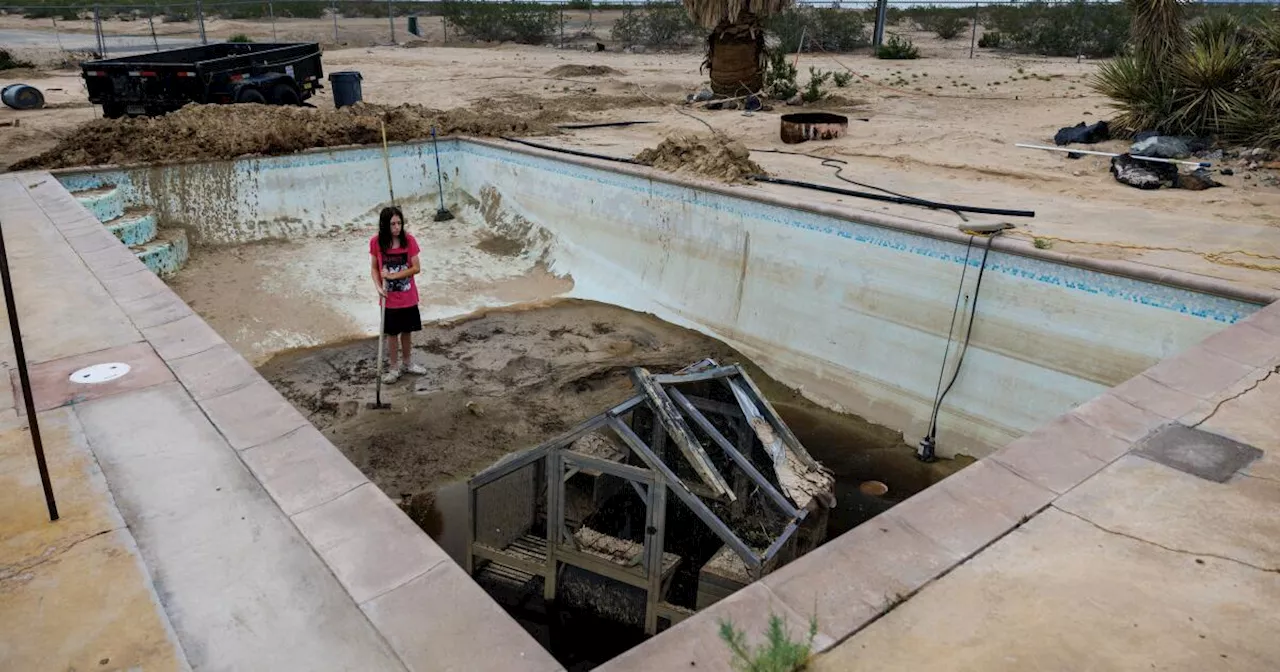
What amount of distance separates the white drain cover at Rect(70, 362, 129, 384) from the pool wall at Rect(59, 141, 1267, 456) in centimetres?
625

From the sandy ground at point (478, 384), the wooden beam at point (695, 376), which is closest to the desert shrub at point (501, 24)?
the sandy ground at point (478, 384)

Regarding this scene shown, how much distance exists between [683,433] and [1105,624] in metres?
3.18

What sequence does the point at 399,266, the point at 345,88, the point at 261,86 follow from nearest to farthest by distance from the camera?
the point at 399,266
the point at 261,86
the point at 345,88

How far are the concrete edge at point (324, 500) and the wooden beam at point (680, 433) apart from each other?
97.3 inches

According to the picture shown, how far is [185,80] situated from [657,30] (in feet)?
70.0

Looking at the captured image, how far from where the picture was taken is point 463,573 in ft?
9.71

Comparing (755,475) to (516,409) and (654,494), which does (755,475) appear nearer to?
(654,494)

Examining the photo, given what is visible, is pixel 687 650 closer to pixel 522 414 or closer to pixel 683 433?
pixel 683 433

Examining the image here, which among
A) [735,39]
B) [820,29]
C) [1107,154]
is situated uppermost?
[820,29]

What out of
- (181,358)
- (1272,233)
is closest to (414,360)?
(181,358)

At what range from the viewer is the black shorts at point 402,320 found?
24.9 feet

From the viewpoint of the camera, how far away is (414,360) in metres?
8.87

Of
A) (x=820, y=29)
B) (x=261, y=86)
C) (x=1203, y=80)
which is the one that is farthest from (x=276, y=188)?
(x=820, y=29)

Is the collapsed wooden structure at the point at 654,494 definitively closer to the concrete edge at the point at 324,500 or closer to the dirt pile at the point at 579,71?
the concrete edge at the point at 324,500
